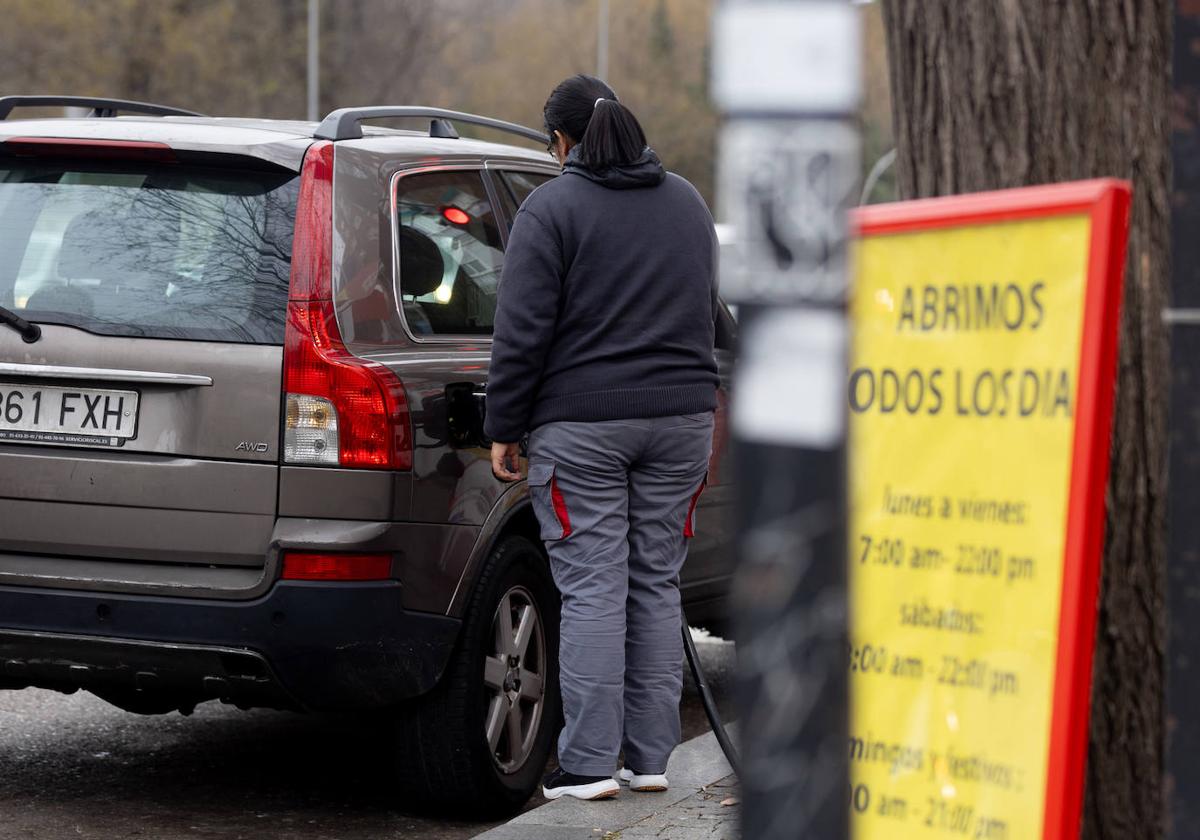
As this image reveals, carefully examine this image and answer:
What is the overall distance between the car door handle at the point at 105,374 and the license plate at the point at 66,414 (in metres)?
0.04

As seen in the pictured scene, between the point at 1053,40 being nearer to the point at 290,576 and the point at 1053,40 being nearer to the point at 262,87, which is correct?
the point at 290,576

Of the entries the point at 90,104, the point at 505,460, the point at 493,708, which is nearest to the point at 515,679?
the point at 493,708

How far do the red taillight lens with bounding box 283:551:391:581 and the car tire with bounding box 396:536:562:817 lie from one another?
1.36 ft

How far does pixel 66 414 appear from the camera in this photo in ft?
15.5

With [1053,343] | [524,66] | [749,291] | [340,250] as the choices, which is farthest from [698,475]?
[524,66]

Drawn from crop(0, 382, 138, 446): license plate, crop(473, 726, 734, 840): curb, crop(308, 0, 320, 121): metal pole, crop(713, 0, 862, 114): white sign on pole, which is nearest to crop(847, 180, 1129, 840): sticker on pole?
crop(713, 0, 862, 114): white sign on pole

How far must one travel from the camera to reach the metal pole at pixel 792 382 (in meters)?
1.79

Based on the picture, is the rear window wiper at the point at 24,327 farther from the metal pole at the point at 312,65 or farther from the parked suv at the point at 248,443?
the metal pole at the point at 312,65

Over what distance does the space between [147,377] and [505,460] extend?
2.99 ft

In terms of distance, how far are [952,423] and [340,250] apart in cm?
214

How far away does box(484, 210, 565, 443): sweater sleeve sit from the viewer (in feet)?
15.5

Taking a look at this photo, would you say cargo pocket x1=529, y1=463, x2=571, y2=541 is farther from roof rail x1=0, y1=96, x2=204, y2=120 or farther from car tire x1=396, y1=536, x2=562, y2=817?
roof rail x1=0, y1=96, x2=204, y2=120

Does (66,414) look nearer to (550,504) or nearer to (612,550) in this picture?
(550,504)

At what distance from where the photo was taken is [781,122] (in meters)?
1.84
